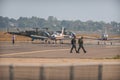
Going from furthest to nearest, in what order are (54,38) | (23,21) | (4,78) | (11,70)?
(23,21) < (54,38) < (4,78) < (11,70)

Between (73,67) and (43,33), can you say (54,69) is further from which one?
(43,33)

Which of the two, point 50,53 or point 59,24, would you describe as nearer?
point 50,53

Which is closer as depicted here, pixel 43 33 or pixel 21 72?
pixel 21 72

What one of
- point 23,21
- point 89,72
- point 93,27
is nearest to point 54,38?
point 89,72

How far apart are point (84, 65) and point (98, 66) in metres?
0.40

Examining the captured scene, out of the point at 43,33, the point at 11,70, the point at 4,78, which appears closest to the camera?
the point at 11,70

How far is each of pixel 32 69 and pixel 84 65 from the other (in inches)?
61.2

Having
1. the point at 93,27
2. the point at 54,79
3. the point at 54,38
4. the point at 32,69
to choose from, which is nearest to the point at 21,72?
the point at 32,69

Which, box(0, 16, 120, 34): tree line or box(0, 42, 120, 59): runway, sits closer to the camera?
box(0, 42, 120, 59): runway

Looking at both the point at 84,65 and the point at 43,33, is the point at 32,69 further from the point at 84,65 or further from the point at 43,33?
the point at 43,33

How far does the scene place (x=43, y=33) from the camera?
70625 millimetres

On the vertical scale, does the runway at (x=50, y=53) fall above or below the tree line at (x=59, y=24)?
below

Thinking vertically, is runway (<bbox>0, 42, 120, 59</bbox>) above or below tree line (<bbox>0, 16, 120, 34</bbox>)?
below

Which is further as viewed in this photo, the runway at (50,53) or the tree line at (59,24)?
the tree line at (59,24)
